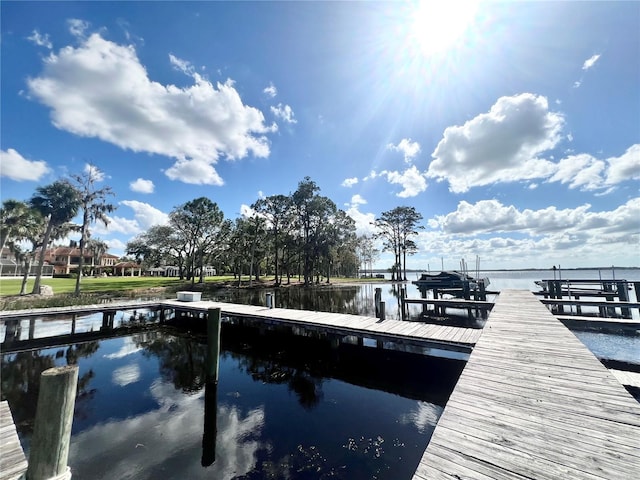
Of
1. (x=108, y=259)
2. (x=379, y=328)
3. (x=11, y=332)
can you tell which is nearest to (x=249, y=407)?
(x=379, y=328)

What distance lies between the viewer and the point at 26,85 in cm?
1015

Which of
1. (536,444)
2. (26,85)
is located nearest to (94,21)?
(26,85)

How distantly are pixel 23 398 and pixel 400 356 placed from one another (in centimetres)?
1148

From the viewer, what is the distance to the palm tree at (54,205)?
22781mm

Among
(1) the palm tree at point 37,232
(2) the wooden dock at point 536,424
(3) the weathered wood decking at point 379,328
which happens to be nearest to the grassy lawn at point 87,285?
(1) the palm tree at point 37,232

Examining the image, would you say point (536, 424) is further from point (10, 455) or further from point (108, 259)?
point (108, 259)

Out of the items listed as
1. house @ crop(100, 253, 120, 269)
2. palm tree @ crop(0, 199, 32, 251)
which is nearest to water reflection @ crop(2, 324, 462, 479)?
palm tree @ crop(0, 199, 32, 251)

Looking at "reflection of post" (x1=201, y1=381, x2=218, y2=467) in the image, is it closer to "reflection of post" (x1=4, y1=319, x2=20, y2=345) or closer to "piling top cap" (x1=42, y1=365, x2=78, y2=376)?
"piling top cap" (x1=42, y1=365, x2=78, y2=376)

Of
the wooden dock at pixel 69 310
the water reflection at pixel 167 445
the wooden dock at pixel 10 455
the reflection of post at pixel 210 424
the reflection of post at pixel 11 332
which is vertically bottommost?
the reflection of post at pixel 210 424

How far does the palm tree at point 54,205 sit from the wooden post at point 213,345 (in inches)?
933

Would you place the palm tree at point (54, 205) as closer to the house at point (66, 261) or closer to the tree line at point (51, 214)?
the tree line at point (51, 214)

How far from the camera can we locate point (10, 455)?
3754 mm

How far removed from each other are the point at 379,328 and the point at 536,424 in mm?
6585

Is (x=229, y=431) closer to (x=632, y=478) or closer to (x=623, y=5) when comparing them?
(x=632, y=478)
